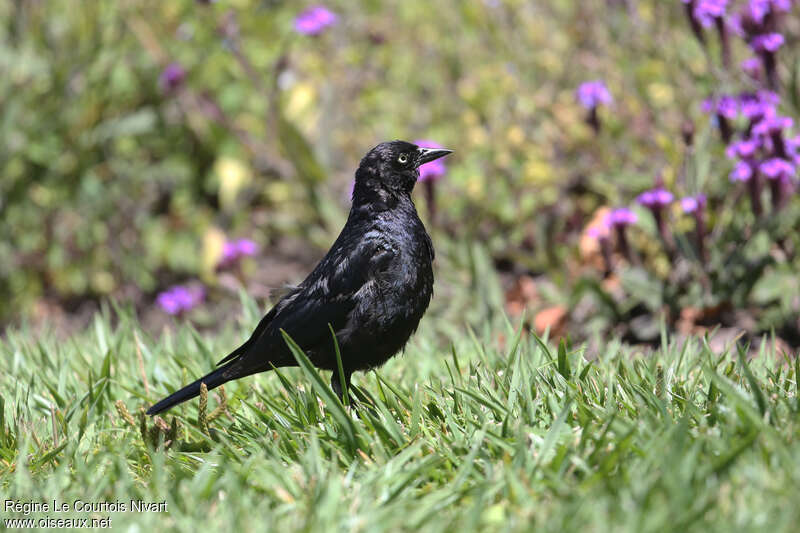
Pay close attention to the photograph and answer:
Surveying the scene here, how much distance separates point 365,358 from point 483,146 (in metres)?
2.92

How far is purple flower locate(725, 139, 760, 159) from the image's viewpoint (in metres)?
3.52

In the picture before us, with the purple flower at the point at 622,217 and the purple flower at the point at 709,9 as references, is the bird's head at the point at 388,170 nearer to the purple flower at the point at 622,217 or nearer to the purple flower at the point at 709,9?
the purple flower at the point at 622,217

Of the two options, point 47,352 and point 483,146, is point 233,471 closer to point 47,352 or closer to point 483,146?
point 47,352

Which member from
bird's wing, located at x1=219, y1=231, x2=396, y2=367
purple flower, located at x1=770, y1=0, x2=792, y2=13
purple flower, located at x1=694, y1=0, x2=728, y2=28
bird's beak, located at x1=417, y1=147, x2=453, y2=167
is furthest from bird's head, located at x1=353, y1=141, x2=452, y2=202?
purple flower, located at x1=770, y1=0, x2=792, y2=13

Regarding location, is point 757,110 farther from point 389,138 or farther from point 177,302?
point 177,302

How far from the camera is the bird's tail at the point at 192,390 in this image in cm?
281

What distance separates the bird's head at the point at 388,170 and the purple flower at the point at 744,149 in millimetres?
1216

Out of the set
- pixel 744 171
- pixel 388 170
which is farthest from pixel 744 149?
pixel 388 170

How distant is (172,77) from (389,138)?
4.73 feet

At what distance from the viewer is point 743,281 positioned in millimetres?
3895

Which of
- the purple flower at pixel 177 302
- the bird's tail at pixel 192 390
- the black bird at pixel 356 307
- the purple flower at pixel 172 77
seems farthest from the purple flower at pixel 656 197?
the purple flower at pixel 172 77

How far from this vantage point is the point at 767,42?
361 centimetres

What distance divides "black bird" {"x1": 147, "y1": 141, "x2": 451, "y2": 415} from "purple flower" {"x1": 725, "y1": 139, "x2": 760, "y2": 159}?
1374mm

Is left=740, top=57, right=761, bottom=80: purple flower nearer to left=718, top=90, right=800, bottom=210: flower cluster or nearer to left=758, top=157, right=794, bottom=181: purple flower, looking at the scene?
left=718, top=90, right=800, bottom=210: flower cluster
